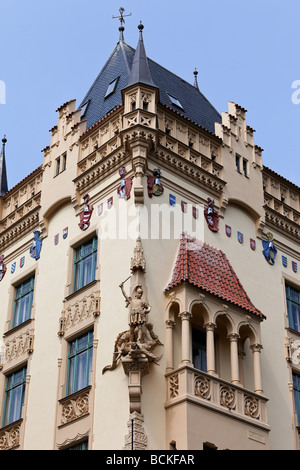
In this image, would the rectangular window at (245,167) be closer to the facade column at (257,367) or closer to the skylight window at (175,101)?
the skylight window at (175,101)

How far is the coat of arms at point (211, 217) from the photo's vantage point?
94.2 ft

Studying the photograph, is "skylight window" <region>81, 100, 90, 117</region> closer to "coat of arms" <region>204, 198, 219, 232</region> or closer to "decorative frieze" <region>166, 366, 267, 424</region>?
"coat of arms" <region>204, 198, 219, 232</region>

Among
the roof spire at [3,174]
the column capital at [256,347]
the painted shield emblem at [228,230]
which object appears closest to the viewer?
the column capital at [256,347]

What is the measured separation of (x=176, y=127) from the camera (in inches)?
1177

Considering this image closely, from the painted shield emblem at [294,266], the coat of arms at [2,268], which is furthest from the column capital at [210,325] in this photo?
the coat of arms at [2,268]

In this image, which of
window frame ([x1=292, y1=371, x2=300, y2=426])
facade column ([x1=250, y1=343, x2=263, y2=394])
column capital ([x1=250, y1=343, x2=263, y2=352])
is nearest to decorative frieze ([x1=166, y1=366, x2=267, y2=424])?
facade column ([x1=250, y1=343, x2=263, y2=394])

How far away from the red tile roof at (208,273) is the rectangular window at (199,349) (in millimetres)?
1332

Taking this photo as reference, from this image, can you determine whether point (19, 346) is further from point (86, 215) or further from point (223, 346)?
point (223, 346)

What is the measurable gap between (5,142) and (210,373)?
1559 centimetres

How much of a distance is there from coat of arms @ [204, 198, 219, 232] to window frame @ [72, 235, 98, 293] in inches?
144

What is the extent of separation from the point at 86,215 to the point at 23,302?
3.92 meters

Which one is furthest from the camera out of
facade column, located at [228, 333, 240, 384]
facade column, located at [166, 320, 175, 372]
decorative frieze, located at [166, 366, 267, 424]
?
facade column, located at [228, 333, 240, 384]

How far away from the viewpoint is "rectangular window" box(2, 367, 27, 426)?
27.9 meters
